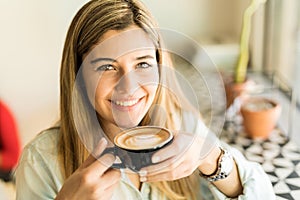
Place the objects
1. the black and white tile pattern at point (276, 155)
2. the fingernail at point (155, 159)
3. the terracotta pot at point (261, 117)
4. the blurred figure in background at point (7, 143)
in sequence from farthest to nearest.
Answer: the blurred figure in background at point (7, 143), the terracotta pot at point (261, 117), the black and white tile pattern at point (276, 155), the fingernail at point (155, 159)

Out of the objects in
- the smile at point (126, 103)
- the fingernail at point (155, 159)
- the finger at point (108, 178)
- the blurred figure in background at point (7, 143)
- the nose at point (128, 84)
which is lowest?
the blurred figure in background at point (7, 143)

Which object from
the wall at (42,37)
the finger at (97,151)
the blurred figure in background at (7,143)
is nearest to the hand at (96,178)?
the finger at (97,151)

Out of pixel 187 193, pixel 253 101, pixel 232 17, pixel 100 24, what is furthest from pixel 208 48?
pixel 100 24

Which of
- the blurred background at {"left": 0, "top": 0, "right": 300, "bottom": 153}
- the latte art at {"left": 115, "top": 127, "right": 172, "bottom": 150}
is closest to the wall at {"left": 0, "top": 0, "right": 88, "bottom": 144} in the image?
the blurred background at {"left": 0, "top": 0, "right": 300, "bottom": 153}

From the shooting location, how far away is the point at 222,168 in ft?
1.99

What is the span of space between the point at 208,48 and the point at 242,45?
0.88 ft

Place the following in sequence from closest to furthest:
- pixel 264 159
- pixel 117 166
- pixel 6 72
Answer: pixel 117 166, pixel 264 159, pixel 6 72

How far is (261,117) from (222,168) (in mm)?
314

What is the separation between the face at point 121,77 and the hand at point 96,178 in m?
0.07

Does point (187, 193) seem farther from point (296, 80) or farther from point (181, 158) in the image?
point (296, 80)

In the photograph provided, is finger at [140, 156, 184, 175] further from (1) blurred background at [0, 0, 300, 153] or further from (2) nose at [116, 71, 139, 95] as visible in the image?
(1) blurred background at [0, 0, 300, 153]

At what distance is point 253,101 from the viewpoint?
0.94m

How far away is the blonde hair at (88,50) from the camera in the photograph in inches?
22.1

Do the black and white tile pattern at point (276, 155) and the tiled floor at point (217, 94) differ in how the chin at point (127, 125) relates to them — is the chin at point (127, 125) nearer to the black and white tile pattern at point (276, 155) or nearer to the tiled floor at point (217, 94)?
the tiled floor at point (217, 94)
